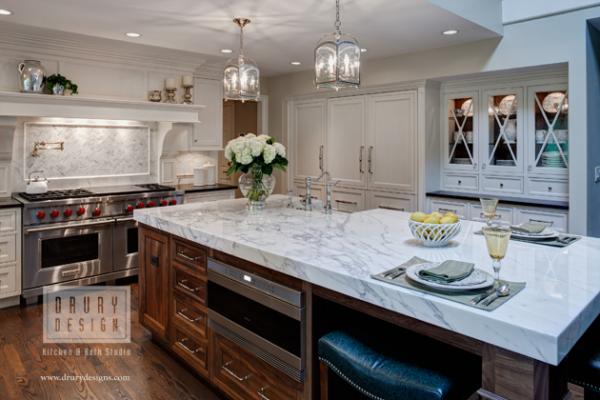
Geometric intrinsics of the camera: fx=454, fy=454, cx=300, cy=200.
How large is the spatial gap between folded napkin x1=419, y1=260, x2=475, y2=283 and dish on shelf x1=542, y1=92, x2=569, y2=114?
336 cm

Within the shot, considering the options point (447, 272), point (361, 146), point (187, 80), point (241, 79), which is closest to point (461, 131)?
point (361, 146)

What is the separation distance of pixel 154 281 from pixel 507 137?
11.9 feet

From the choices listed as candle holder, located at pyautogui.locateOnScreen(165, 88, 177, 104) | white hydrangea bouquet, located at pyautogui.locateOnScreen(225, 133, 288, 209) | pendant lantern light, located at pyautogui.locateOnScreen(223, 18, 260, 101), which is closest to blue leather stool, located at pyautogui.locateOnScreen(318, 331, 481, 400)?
white hydrangea bouquet, located at pyautogui.locateOnScreen(225, 133, 288, 209)

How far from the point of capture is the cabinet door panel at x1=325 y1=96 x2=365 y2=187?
542cm

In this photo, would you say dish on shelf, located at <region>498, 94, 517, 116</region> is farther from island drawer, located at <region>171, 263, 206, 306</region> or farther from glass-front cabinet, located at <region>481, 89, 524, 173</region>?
island drawer, located at <region>171, 263, 206, 306</region>

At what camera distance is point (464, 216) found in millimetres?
4676

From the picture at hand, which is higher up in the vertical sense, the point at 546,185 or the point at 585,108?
the point at 585,108

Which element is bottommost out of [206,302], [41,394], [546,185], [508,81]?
[41,394]

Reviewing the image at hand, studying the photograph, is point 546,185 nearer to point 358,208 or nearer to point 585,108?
point 585,108

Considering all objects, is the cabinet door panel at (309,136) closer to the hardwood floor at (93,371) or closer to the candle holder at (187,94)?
the candle holder at (187,94)

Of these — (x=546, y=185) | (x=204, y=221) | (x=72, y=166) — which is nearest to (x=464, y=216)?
(x=546, y=185)

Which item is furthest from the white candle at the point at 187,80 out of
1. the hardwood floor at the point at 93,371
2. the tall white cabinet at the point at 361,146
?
the hardwood floor at the point at 93,371

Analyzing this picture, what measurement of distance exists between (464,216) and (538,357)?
12.1 feet

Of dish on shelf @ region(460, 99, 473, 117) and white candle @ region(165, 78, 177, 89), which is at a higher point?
white candle @ region(165, 78, 177, 89)
